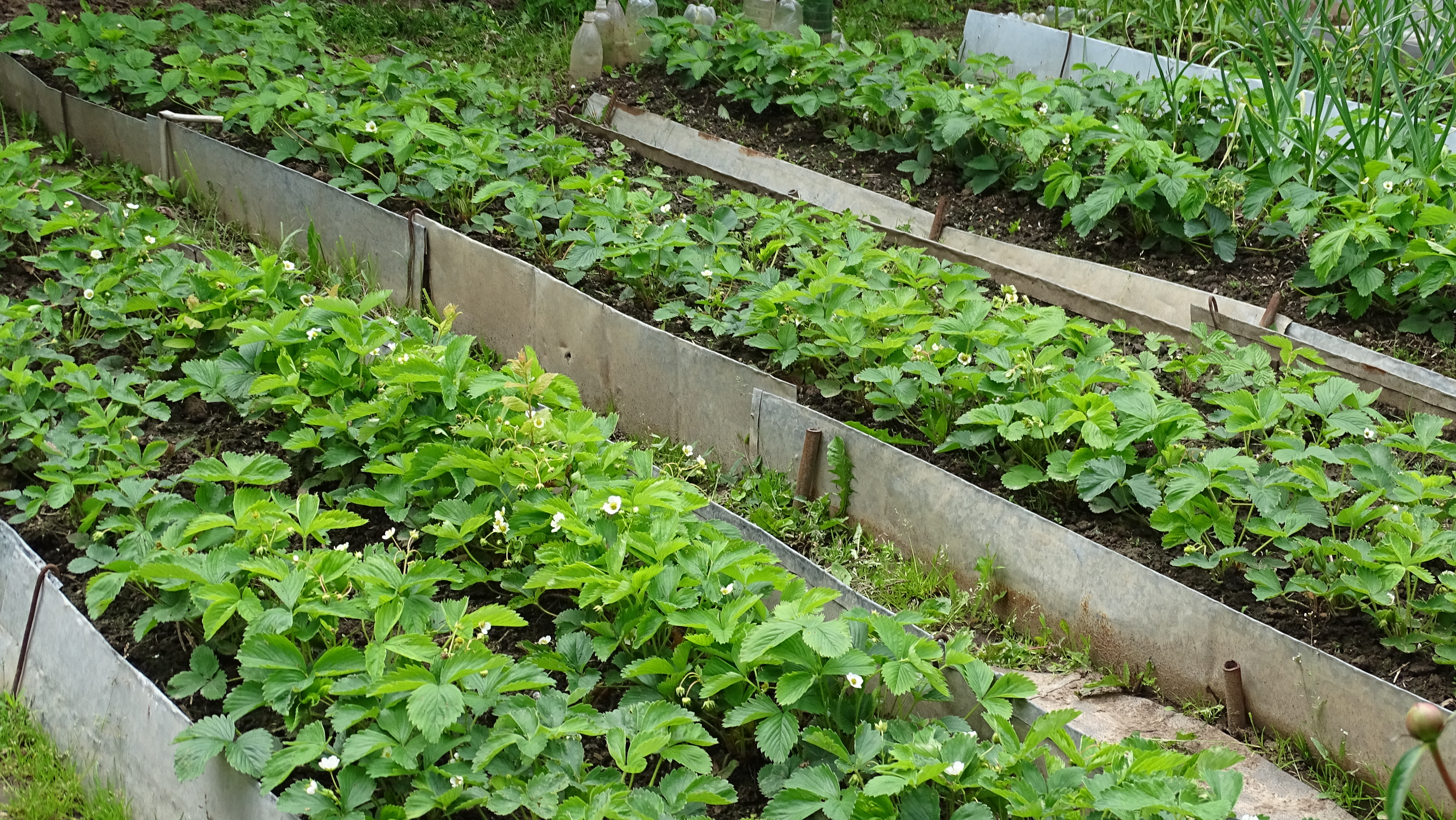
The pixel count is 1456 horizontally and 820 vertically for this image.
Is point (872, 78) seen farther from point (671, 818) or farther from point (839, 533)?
point (671, 818)

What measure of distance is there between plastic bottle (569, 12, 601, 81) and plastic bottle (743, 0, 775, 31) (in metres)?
0.98

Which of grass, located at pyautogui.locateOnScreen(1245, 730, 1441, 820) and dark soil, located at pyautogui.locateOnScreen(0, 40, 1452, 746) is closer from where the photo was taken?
grass, located at pyautogui.locateOnScreen(1245, 730, 1441, 820)

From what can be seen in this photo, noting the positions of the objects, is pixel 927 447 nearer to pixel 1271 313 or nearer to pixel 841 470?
pixel 841 470

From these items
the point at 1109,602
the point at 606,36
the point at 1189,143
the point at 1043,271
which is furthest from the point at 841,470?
the point at 606,36

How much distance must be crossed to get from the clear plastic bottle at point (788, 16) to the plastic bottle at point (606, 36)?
3.09 feet

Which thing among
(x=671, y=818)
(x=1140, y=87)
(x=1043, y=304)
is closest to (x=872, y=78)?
(x=1140, y=87)

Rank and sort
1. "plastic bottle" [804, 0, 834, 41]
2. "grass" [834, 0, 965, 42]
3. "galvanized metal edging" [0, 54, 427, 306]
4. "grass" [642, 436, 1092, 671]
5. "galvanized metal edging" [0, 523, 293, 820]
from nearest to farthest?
1. "galvanized metal edging" [0, 523, 293, 820]
2. "grass" [642, 436, 1092, 671]
3. "galvanized metal edging" [0, 54, 427, 306]
4. "plastic bottle" [804, 0, 834, 41]
5. "grass" [834, 0, 965, 42]

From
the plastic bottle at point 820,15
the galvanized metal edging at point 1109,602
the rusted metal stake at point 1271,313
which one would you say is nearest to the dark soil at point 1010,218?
the rusted metal stake at point 1271,313

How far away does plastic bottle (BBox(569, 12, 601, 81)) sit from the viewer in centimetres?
629

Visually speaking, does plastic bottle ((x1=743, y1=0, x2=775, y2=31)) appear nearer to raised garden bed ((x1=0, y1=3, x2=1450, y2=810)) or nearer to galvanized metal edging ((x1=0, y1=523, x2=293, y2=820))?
raised garden bed ((x1=0, y1=3, x2=1450, y2=810))

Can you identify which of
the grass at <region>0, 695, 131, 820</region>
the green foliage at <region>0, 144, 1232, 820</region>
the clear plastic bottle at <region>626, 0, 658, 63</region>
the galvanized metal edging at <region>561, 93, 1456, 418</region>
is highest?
the clear plastic bottle at <region>626, 0, 658, 63</region>

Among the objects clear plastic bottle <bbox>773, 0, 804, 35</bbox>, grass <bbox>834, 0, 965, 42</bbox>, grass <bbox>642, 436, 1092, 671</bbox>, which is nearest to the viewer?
grass <bbox>642, 436, 1092, 671</bbox>

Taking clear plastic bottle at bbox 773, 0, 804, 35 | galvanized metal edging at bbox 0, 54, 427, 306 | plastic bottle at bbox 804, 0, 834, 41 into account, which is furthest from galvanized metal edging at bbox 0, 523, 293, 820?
plastic bottle at bbox 804, 0, 834, 41

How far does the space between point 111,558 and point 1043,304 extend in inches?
118
